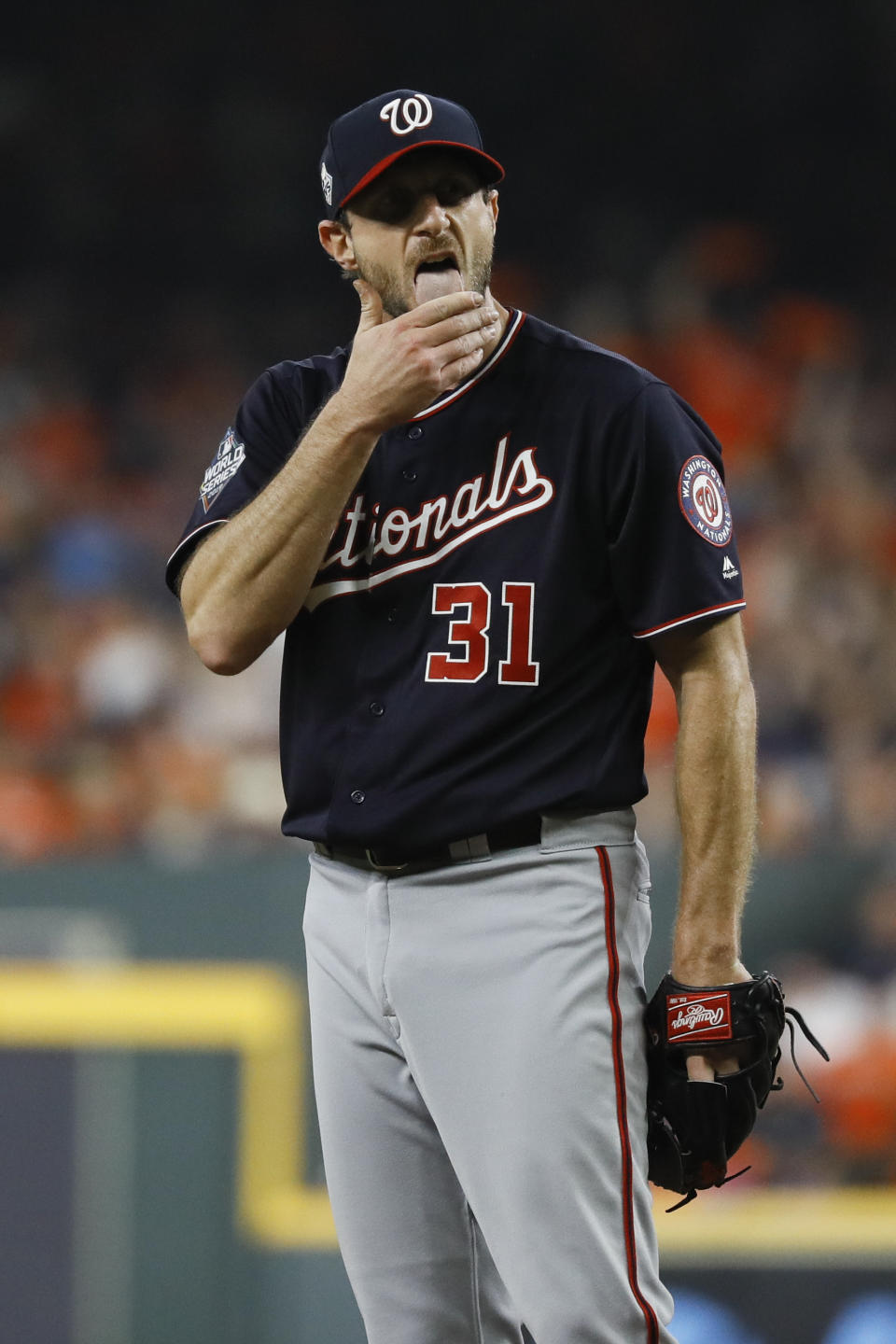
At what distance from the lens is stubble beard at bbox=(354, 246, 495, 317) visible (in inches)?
74.4

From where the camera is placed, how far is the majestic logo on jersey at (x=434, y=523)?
1867mm

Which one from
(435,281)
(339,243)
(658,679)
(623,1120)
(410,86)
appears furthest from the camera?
(410,86)

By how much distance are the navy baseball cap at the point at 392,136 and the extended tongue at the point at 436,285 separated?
0.12 metres

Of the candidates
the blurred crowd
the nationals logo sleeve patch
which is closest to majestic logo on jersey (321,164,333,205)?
the nationals logo sleeve patch

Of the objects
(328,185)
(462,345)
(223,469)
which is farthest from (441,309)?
(223,469)

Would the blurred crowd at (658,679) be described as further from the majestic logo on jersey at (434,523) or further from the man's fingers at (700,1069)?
the majestic logo on jersey at (434,523)

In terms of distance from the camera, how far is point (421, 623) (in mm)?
1877

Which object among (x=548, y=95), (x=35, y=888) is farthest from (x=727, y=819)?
(x=548, y=95)

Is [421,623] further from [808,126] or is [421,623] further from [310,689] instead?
[808,126]

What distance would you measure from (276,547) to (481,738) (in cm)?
31

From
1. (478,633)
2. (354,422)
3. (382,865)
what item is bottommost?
(382,865)

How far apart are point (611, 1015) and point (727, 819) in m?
0.24

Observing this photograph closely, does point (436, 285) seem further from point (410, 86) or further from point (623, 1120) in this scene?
point (410, 86)

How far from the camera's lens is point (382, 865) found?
1883mm
